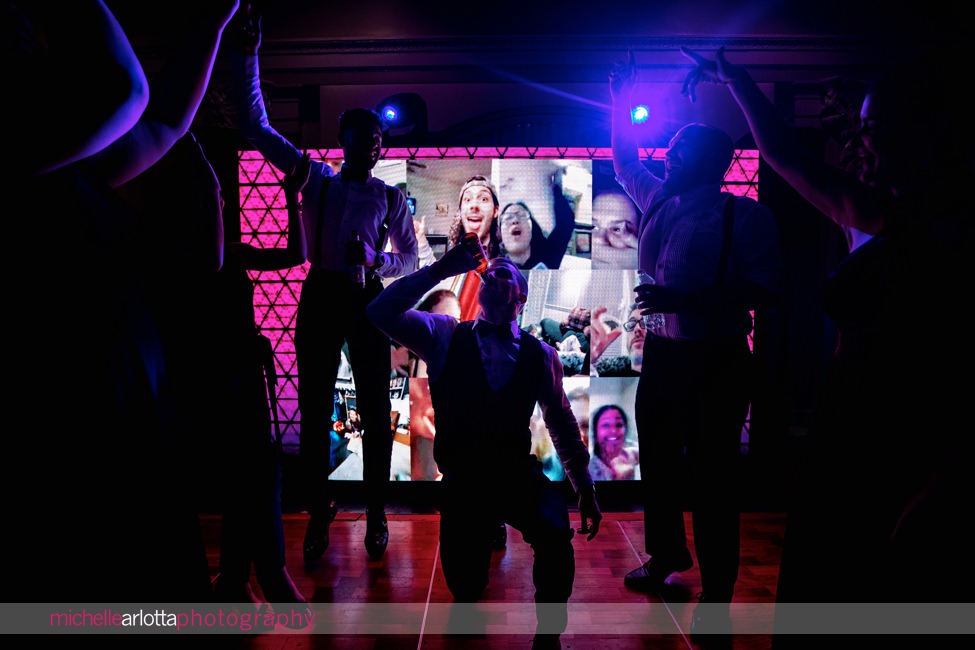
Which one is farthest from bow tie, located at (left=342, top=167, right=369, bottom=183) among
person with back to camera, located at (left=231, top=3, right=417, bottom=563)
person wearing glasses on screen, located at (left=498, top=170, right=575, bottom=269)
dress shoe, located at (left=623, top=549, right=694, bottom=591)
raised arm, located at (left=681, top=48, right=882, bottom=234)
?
dress shoe, located at (left=623, top=549, right=694, bottom=591)

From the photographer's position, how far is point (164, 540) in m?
0.77

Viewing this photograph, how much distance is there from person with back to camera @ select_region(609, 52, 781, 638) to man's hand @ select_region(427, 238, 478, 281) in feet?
2.11

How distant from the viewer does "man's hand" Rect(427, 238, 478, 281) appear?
1.68 meters

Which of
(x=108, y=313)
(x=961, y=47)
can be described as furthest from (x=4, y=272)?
(x=961, y=47)

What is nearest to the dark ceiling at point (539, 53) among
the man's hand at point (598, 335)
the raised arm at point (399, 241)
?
the man's hand at point (598, 335)

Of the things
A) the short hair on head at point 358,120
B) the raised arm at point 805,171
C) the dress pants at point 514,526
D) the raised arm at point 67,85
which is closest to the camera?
the raised arm at point 67,85

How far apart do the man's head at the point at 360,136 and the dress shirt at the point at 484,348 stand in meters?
0.97

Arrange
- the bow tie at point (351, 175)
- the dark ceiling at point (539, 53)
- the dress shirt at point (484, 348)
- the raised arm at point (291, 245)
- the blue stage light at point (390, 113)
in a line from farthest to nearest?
the dark ceiling at point (539, 53), the blue stage light at point (390, 113), the bow tie at point (351, 175), the raised arm at point (291, 245), the dress shirt at point (484, 348)

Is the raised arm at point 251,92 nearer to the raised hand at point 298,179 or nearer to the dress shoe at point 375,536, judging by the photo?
the raised hand at point 298,179

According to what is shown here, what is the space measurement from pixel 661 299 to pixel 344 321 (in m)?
1.40

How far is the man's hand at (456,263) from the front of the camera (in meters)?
1.68

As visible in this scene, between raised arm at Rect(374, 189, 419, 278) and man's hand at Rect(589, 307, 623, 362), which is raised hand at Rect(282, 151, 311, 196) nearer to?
raised arm at Rect(374, 189, 419, 278)

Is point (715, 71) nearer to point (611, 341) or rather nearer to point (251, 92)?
point (251, 92)

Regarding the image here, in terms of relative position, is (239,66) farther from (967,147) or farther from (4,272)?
(967,147)
